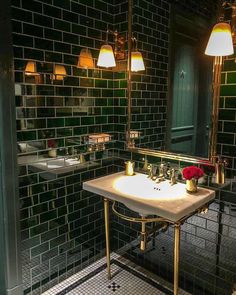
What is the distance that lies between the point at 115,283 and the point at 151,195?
0.93 m

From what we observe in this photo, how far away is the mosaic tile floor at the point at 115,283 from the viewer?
2.04 meters

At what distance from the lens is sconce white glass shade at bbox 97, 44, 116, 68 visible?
216cm

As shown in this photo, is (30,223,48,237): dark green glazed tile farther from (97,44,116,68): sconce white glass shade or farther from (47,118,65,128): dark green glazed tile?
(97,44,116,68): sconce white glass shade

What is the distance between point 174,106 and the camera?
6.59 ft

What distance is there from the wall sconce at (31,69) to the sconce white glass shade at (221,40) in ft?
3.80

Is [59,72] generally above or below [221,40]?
below

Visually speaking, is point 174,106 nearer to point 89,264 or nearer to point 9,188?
point 9,188

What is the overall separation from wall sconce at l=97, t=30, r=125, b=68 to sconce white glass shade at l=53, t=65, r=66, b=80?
362 mm

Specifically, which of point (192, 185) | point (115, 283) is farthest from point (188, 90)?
point (115, 283)

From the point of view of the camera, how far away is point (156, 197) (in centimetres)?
168

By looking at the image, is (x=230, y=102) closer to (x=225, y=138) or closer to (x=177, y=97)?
(x=225, y=138)

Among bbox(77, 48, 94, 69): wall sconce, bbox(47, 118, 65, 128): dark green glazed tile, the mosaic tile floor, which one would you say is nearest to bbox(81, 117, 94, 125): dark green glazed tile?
bbox(47, 118, 65, 128): dark green glazed tile

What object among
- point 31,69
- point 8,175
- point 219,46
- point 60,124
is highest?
point 219,46

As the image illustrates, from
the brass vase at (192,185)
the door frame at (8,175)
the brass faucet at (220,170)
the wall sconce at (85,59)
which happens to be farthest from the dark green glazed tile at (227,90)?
the door frame at (8,175)
